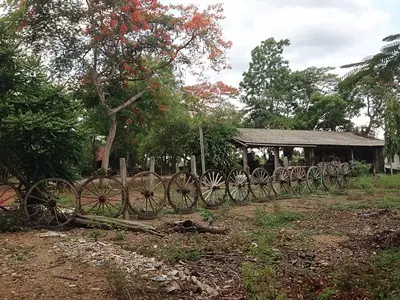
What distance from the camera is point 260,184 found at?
48.3 feet

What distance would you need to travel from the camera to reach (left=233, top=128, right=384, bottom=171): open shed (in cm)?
2189

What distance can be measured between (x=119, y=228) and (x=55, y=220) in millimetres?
1568

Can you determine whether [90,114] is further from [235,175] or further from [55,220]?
[55,220]

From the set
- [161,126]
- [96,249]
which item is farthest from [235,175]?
[161,126]

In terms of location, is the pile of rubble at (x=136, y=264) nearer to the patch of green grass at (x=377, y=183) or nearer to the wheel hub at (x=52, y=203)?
the wheel hub at (x=52, y=203)

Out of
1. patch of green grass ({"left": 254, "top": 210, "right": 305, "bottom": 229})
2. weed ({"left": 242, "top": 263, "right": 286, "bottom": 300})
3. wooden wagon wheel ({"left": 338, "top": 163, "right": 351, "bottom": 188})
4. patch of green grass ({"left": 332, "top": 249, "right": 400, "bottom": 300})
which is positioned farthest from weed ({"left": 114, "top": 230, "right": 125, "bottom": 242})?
wooden wagon wheel ({"left": 338, "top": 163, "right": 351, "bottom": 188})

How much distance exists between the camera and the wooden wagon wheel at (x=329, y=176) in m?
17.7

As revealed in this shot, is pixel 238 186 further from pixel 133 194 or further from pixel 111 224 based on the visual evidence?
pixel 111 224

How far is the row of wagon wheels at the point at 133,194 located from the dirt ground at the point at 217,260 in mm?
698

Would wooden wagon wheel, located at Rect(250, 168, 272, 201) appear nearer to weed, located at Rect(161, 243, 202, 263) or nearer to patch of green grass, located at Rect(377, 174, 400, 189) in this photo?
patch of green grass, located at Rect(377, 174, 400, 189)

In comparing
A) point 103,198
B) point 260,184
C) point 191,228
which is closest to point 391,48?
point 191,228

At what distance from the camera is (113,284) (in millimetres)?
4590

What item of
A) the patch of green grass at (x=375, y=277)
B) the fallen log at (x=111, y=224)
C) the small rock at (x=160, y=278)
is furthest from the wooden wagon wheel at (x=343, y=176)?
the small rock at (x=160, y=278)

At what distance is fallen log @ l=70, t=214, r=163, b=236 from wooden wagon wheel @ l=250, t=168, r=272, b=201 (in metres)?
6.79
